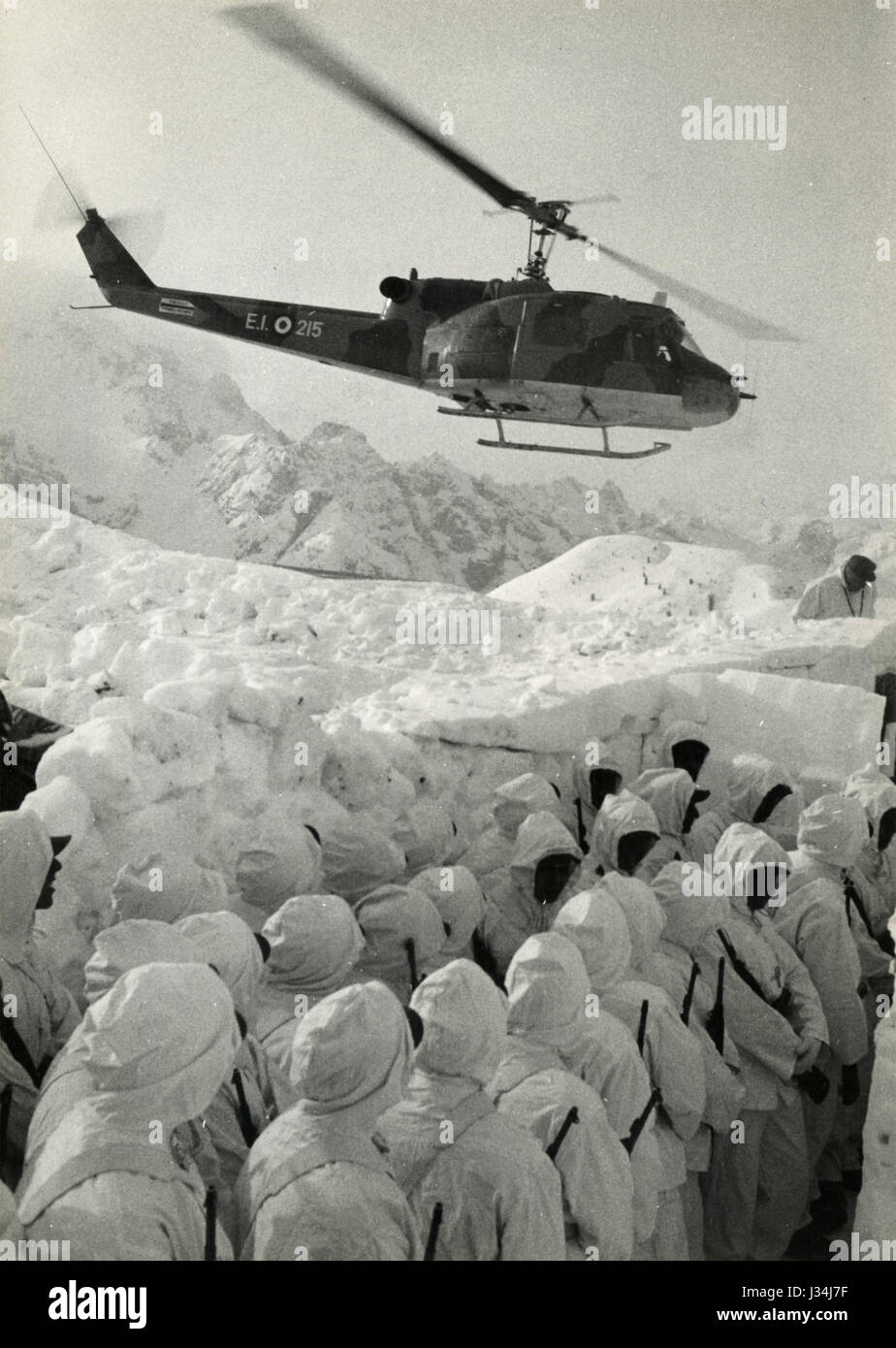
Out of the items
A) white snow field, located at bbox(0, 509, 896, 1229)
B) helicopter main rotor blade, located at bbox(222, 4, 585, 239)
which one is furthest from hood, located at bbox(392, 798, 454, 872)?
helicopter main rotor blade, located at bbox(222, 4, 585, 239)

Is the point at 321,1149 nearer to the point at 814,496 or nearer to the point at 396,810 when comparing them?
the point at 396,810

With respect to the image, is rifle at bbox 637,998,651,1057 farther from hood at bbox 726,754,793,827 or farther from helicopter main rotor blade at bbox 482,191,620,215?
helicopter main rotor blade at bbox 482,191,620,215

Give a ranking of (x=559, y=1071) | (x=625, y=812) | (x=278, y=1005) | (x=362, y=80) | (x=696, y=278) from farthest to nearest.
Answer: (x=696, y=278) → (x=362, y=80) → (x=625, y=812) → (x=278, y=1005) → (x=559, y=1071)

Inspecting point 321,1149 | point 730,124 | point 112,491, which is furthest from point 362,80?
point 321,1149

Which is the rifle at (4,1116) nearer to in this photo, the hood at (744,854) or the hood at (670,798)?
the hood at (744,854)

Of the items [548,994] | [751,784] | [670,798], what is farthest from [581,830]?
[548,994]

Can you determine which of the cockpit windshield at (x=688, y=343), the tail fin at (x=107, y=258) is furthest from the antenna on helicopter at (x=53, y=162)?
the cockpit windshield at (x=688, y=343)
